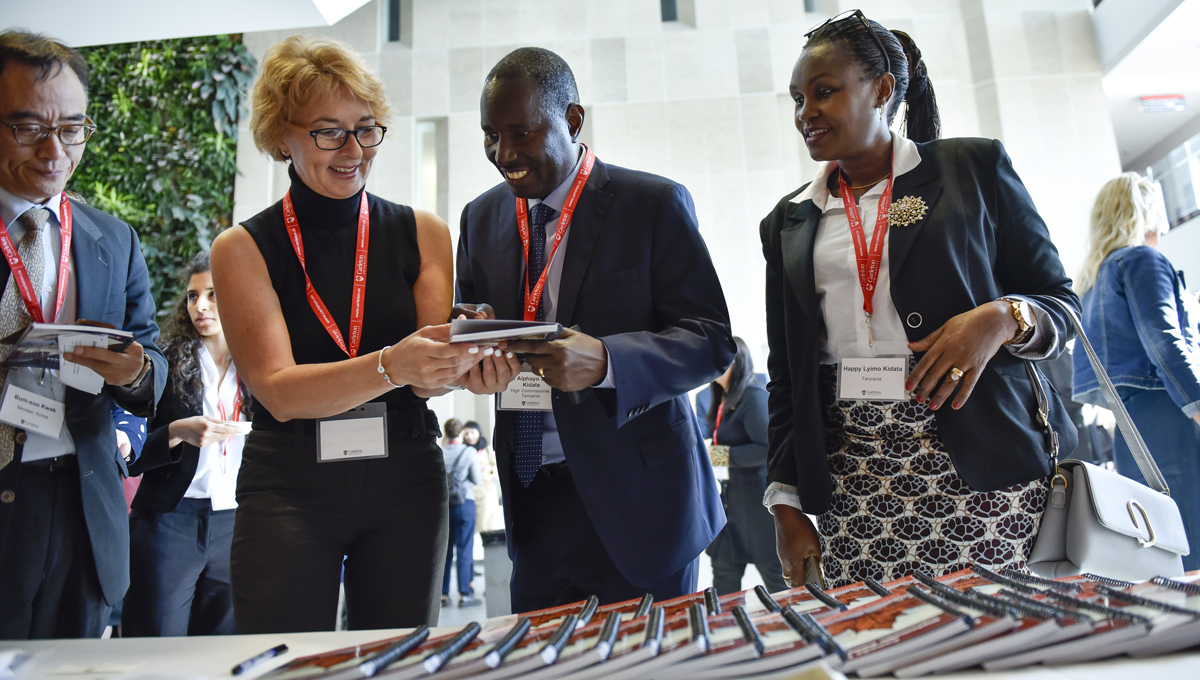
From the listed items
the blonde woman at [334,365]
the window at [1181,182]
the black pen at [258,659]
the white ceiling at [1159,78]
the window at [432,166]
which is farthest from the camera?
the window at [432,166]

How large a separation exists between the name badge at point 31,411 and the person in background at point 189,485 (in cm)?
106

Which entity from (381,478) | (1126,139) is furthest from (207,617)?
(1126,139)

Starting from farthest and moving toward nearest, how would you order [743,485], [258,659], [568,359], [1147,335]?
[743,485] < [1147,335] < [568,359] < [258,659]

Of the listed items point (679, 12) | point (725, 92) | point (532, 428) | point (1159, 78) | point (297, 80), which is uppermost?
point (679, 12)

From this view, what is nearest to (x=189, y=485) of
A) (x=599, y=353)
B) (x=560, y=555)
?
(x=560, y=555)

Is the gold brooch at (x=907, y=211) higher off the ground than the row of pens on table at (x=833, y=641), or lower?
higher

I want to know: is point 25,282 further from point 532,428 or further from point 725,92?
point 725,92

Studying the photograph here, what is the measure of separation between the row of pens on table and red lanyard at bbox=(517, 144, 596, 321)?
0.96 meters

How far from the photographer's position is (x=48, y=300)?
189cm

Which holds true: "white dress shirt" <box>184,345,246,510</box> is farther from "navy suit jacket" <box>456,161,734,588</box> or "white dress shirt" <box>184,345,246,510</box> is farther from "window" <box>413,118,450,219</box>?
"window" <box>413,118,450,219</box>

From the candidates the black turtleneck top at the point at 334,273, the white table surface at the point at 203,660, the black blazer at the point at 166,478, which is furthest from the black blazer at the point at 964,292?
the black blazer at the point at 166,478

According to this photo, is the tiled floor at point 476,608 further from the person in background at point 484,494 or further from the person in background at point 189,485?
the person in background at point 189,485

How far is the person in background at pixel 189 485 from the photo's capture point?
3.03m

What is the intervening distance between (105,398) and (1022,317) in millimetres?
2048
